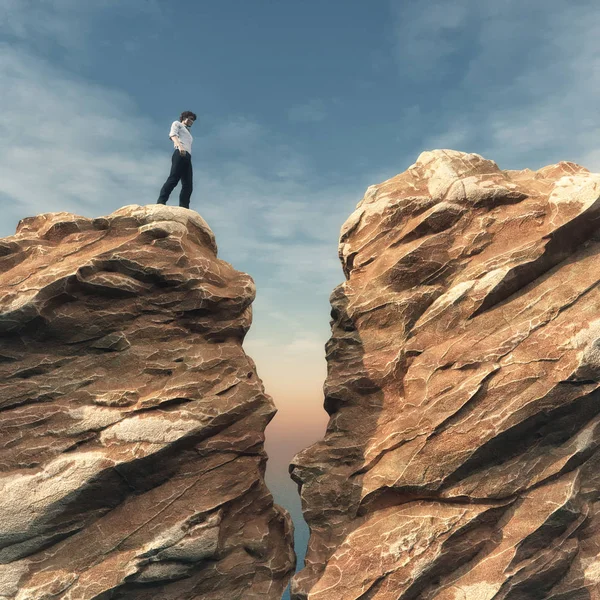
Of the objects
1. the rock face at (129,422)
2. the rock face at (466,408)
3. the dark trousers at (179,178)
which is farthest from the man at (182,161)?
the rock face at (466,408)

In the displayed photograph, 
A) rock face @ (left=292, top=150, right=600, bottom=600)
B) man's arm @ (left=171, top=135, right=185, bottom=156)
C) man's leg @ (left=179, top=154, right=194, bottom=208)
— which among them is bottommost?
rock face @ (left=292, top=150, right=600, bottom=600)

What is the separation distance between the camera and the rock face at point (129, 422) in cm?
1518

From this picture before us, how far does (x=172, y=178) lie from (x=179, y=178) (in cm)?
44

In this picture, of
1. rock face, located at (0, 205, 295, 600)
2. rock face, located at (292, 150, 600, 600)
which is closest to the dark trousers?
rock face, located at (0, 205, 295, 600)

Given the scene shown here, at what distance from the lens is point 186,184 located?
22.0m

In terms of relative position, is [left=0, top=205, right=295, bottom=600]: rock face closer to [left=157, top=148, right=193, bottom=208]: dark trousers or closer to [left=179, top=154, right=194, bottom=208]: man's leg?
[left=157, top=148, right=193, bottom=208]: dark trousers

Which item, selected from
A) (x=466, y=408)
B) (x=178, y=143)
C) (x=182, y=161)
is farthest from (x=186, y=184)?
(x=466, y=408)

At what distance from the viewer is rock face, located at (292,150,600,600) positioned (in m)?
14.7

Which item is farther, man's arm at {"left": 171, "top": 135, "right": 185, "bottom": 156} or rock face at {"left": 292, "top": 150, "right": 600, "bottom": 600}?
man's arm at {"left": 171, "top": 135, "right": 185, "bottom": 156}

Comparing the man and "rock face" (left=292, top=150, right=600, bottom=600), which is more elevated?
the man

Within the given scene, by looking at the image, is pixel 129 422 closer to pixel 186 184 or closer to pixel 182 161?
pixel 186 184

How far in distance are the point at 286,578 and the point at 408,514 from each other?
222 inches

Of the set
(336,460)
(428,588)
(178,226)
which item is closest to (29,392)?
(178,226)

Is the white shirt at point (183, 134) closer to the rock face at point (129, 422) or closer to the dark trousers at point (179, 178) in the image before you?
the dark trousers at point (179, 178)
